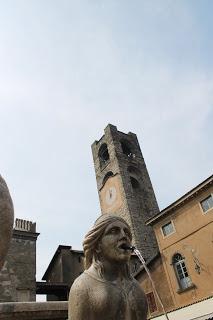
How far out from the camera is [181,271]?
64.1 ft

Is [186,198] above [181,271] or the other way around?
above

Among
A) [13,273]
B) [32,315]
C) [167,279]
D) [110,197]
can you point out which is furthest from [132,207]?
[32,315]

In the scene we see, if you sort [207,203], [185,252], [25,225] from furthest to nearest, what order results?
[25,225], [185,252], [207,203]

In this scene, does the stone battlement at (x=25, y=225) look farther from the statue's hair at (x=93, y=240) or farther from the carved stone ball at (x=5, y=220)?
the carved stone ball at (x=5, y=220)

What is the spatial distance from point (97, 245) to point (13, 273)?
55.8 ft

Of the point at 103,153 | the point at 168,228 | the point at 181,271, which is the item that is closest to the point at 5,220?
the point at 181,271

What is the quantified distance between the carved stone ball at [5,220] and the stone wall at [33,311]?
1.05 m

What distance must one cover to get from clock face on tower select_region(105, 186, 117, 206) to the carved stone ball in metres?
32.1

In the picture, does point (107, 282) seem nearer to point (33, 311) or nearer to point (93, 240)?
point (93, 240)

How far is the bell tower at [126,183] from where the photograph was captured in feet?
100

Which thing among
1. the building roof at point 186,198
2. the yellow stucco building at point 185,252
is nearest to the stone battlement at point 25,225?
the yellow stucco building at point 185,252

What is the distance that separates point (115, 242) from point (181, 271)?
18471 mm

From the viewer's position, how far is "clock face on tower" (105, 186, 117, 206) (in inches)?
1348

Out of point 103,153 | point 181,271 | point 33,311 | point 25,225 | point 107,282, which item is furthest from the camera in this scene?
point 103,153
